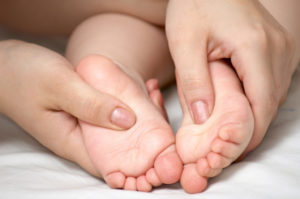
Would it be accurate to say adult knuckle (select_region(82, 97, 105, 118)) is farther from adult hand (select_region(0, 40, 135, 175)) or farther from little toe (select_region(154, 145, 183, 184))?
little toe (select_region(154, 145, 183, 184))

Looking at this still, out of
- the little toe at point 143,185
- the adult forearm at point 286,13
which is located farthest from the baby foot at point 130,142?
the adult forearm at point 286,13

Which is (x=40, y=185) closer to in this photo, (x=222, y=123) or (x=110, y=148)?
(x=110, y=148)

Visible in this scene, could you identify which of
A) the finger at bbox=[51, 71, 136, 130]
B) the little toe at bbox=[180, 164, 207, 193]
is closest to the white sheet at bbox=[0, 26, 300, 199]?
the little toe at bbox=[180, 164, 207, 193]

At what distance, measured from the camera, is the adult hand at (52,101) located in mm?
666

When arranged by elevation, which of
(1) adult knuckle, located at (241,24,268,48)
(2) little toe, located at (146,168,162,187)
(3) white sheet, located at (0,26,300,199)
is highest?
(1) adult knuckle, located at (241,24,268,48)

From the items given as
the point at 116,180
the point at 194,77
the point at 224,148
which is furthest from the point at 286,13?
the point at 116,180

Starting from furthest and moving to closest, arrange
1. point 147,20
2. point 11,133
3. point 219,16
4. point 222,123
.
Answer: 1. point 147,20
2. point 11,133
3. point 219,16
4. point 222,123

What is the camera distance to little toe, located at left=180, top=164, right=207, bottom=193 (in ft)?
1.90

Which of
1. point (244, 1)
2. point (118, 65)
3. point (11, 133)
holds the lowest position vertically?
point (11, 133)

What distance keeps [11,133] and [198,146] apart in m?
0.44

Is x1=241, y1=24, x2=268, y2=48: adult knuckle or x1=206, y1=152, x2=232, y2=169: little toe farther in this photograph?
x1=241, y1=24, x2=268, y2=48: adult knuckle

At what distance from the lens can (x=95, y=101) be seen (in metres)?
0.66

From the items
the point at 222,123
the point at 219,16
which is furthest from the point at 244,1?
the point at 222,123

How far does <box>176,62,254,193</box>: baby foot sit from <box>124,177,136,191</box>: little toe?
0.08 meters
